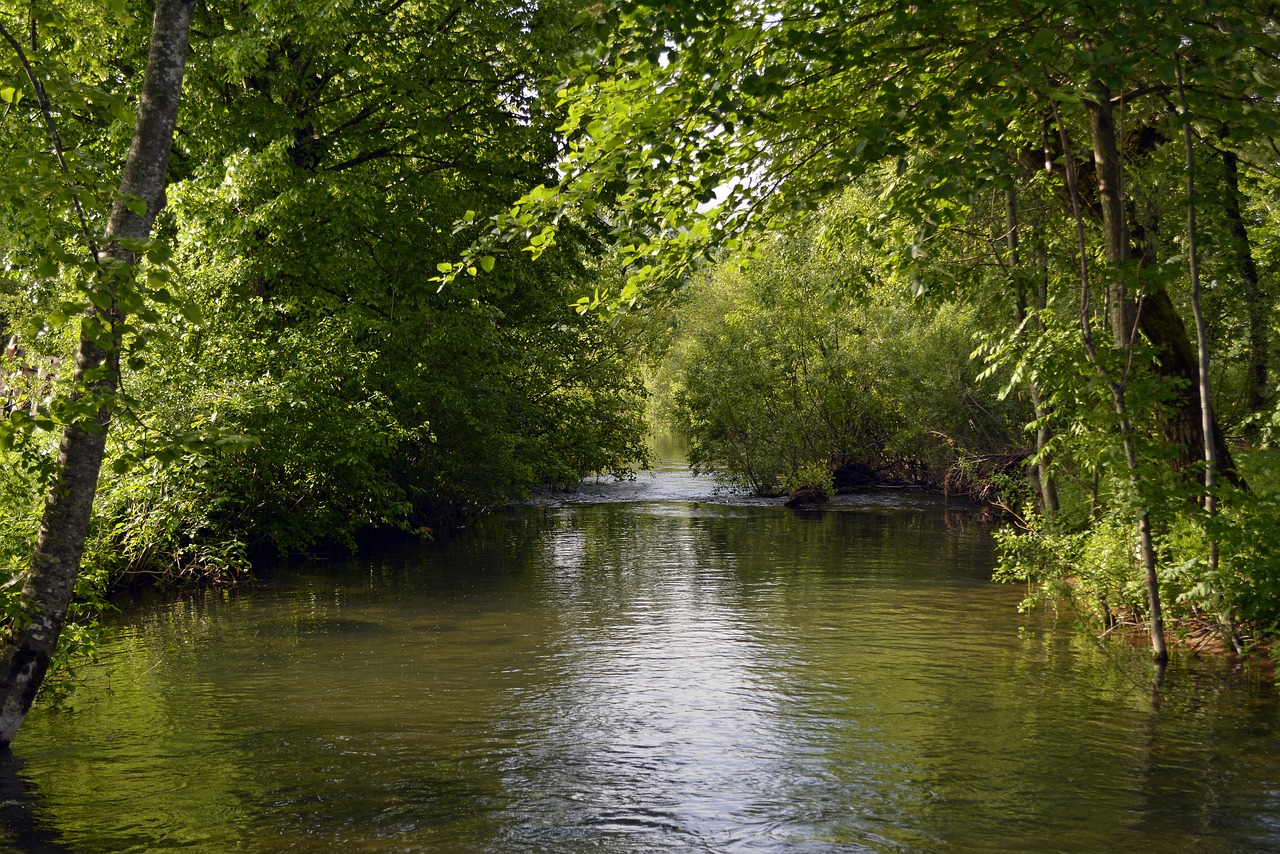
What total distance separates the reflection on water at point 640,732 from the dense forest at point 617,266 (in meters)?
1.00

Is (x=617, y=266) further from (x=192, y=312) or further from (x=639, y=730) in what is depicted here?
(x=192, y=312)

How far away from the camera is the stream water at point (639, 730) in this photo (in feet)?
19.6

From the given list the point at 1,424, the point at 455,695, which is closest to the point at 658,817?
the point at 455,695

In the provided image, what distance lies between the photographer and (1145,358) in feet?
29.9

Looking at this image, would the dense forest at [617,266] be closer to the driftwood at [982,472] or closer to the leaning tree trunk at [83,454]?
the leaning tree trunk at [83,454]

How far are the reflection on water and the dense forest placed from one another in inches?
39.2

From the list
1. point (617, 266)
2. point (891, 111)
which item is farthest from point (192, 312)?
point (617, 266)

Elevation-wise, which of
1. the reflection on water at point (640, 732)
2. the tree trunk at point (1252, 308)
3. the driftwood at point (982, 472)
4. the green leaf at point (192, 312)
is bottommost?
the reflection on water at point (640, 732)

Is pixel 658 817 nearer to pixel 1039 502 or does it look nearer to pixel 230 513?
pixel 1039 502

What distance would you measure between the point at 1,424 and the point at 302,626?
747 centimetres

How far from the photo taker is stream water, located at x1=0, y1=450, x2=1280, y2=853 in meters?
5.98

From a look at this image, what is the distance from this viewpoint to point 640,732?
26.0ft

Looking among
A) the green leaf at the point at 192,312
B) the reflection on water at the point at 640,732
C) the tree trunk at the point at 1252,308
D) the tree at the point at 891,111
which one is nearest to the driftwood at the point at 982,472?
the tree trunk at the point at 1252,308

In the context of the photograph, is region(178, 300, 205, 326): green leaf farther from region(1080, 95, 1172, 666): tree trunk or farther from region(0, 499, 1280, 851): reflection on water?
region(1080, 95, 1172, 666): tree trunk
